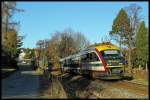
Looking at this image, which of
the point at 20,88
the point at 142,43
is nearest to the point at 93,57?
the point at 20,88

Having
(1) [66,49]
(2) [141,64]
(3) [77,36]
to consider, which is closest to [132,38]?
(2) [141,64]

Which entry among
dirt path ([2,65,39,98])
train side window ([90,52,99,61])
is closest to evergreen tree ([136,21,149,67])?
train side window ([90,52,99,61])

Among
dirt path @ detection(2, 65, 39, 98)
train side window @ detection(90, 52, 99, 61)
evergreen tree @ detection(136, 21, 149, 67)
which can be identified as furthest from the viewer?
evergreen tree @ detection(136, 21, 149, 67)

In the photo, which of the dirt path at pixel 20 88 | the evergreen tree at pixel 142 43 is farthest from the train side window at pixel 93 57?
the evergreen tree at pixel 142 43

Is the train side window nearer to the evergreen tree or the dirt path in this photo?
the dirt path

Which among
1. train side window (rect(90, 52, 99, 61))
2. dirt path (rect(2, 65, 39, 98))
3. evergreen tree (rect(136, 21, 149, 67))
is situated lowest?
dirt path (rect(2, 65, 39, 98))

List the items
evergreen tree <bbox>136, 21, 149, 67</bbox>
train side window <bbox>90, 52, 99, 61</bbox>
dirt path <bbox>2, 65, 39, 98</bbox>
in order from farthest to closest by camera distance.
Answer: evergreen tree <bbox>136, 21, 149, 67</bbox> → train side window <bbox>90, 52, 99, 61</bbox> → dirt path <bbox>2, 65, 39, 98</bbox>

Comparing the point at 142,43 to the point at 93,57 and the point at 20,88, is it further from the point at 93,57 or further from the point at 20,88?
the point at 20,88

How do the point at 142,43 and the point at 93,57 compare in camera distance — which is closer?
the point at 93,57

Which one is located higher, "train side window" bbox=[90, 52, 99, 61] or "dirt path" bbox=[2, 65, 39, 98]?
"train side window" bbox=[90, 52, 99, 61]

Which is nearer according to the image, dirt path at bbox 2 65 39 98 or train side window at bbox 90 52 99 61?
dirt path at bbox 2 65 39 98

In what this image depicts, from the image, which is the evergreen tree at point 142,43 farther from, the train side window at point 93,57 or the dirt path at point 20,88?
the dirt path at point 20,88

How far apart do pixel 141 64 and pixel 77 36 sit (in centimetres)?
3610

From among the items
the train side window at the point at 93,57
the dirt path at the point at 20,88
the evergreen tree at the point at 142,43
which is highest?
the evergreen tree at the point at 142,43
